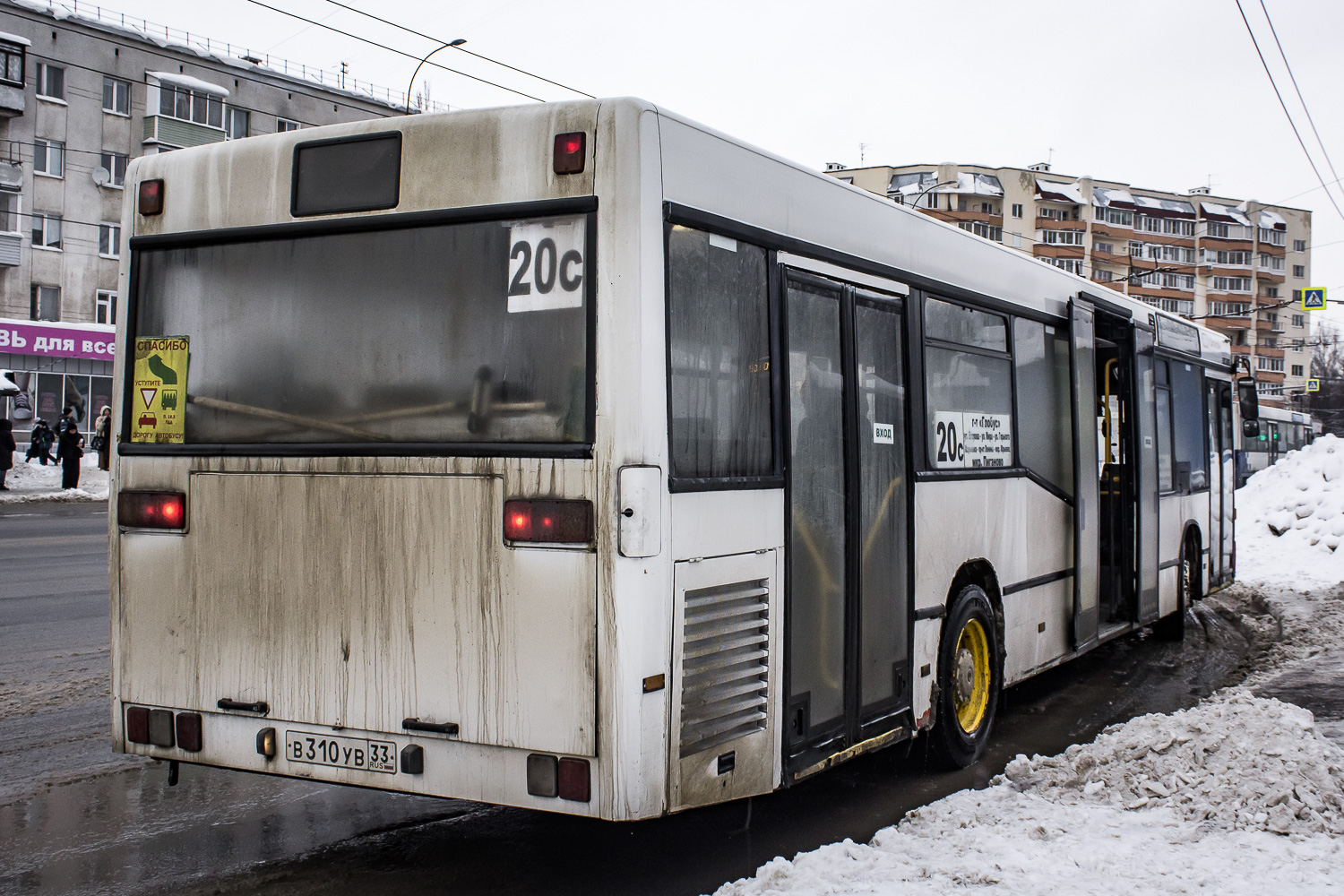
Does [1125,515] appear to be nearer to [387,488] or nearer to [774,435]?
[774,435]

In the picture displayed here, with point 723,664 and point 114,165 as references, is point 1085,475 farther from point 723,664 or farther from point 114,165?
point 114,165

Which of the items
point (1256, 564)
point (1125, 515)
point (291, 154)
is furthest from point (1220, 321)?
point (291, 154)

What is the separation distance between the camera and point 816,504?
5070 millimetres

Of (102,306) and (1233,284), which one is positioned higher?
(1233,284)

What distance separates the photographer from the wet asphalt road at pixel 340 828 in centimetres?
459

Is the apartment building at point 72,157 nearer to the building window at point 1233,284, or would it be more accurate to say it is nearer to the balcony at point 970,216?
the balcony at point 970,216

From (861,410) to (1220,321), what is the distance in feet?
376

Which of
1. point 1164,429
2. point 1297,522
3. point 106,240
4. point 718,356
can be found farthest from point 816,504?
point 106,240

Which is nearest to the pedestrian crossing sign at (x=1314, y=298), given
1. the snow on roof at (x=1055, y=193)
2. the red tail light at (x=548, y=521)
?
the red tail light at (x=548, y=521)

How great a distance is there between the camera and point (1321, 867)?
4.40 metres

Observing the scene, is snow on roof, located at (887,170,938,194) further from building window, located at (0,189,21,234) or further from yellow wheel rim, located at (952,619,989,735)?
yellow wheel rim, located at (952,619,989,735)

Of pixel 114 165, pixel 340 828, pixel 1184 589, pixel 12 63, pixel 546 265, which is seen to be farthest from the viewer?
pixel 114 165

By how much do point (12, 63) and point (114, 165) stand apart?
477cm

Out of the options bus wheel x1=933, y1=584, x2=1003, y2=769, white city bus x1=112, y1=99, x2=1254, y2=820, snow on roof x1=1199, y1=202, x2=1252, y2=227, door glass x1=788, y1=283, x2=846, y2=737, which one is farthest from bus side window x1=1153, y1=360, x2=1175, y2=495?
snow on roof x1=1199, y1=202, x2=1252, y2=227
